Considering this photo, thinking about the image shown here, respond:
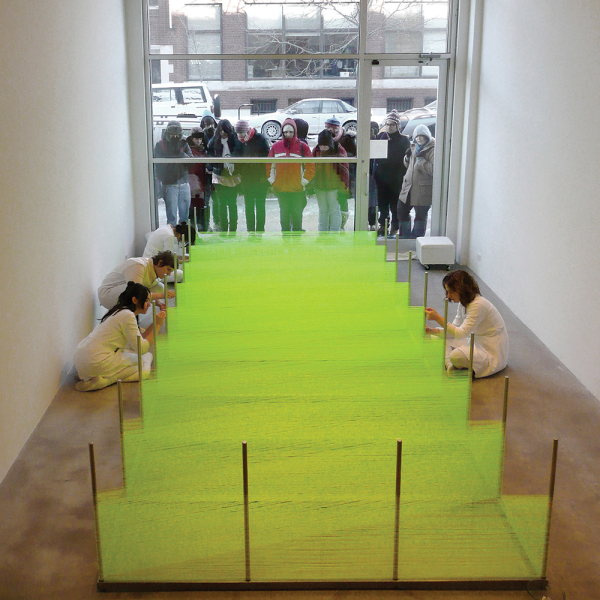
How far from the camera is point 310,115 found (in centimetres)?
770

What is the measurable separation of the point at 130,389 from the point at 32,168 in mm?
1456

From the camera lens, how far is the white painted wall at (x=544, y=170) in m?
4.70

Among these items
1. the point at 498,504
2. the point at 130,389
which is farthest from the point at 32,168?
the point at 498,504

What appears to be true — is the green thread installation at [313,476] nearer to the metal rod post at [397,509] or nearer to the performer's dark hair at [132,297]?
the metal rod post at [397,509]

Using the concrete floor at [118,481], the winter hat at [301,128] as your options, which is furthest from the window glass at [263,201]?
the concrete floor at [118,481]

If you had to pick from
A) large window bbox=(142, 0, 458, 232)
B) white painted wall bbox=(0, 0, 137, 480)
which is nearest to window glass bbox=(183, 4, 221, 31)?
large window bbox=(142, 0, 458, 232)

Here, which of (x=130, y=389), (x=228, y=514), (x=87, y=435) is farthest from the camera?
(x=130, y=389)

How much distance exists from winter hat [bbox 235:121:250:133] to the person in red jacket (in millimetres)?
323

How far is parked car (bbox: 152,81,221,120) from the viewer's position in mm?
7562

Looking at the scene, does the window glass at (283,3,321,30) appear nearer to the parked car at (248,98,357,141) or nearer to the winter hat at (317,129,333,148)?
the parked car at (248,98,357,141)

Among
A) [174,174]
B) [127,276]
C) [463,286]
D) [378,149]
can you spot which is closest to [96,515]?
[463,286]

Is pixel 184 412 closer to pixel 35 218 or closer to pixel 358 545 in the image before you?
pixel 358 545

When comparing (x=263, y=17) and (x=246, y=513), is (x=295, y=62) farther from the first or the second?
(x=246, y=513)

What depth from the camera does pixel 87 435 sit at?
161 inches
